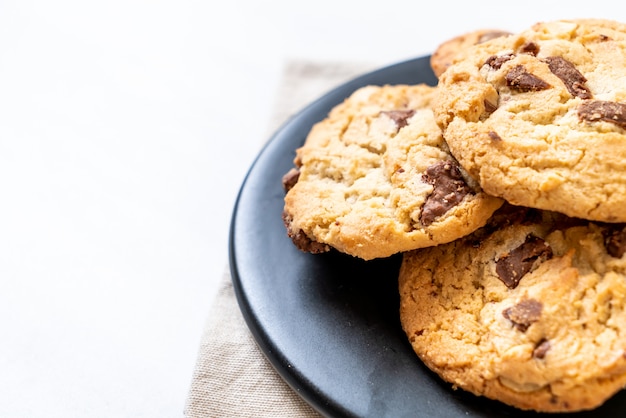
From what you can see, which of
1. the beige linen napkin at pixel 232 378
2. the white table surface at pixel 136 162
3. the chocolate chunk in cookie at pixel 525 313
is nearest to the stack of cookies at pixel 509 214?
the chocolate chunk in cookie at pixel 525 313

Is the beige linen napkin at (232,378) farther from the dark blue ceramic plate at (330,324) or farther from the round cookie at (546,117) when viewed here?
the round cookie at (546,117)

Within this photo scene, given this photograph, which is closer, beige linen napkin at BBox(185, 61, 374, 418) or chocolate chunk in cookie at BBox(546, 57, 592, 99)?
chocolate chunk in cookie at BBox(546, 57, 592, 99)

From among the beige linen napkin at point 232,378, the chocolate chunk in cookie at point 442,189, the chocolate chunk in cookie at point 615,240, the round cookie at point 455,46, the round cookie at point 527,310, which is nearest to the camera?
the round cookie at point 527,310

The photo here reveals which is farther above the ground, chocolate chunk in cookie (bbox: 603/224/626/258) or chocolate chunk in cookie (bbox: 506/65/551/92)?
chocolate chunk in cookie (bbox: 506/65/551/92)

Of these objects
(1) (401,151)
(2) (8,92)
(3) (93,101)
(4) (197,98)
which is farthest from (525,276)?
(2) (8,92)

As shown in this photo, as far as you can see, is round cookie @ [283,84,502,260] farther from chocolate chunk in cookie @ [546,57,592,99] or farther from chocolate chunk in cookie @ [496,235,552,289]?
chocolate chunk in cookie @ [546,57,592,99]

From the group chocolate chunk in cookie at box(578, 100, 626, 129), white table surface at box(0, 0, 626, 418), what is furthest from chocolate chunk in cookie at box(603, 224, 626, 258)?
white table surface at box(0, 0, 626, 418)

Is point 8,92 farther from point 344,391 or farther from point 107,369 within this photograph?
point 344,391
